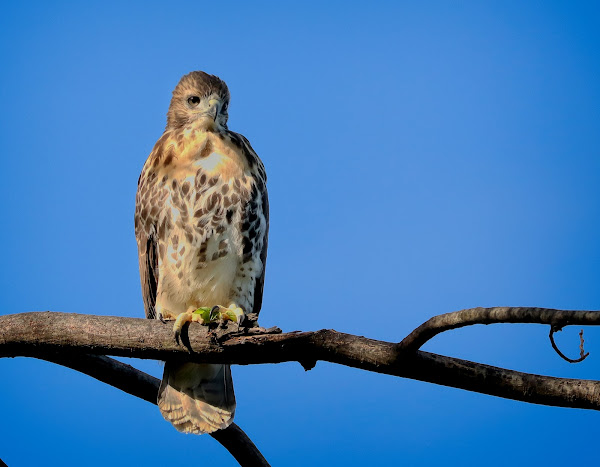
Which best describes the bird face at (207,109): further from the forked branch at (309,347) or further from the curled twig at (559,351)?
the curled twig at (559,351)

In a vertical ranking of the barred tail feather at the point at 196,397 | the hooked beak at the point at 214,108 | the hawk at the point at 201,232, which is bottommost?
the barred tail feather at the point at 196,397

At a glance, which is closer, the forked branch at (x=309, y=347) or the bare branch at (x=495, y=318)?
the bare branch at (x=495, y=318)

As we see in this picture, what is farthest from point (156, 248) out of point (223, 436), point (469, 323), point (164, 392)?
point (469, 323)

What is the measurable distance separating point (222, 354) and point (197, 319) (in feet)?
0.94

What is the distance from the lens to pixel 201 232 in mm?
3512

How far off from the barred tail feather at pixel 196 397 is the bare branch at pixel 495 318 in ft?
4.63

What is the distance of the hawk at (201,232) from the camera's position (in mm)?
3490

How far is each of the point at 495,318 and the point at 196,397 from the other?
1.74 meters

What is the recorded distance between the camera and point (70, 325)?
2.81 meters

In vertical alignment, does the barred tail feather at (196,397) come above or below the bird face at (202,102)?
below

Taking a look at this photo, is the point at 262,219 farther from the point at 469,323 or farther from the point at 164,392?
the point at 469,323

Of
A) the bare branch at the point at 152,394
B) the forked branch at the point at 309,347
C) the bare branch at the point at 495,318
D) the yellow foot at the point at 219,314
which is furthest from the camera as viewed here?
the bare branch at the point at 152,394

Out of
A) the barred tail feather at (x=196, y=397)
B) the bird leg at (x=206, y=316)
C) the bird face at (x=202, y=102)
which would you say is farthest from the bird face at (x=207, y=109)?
the barred tail feather at (x=196, y=397)

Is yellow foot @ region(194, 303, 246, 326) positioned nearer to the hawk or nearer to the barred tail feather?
the hawk
